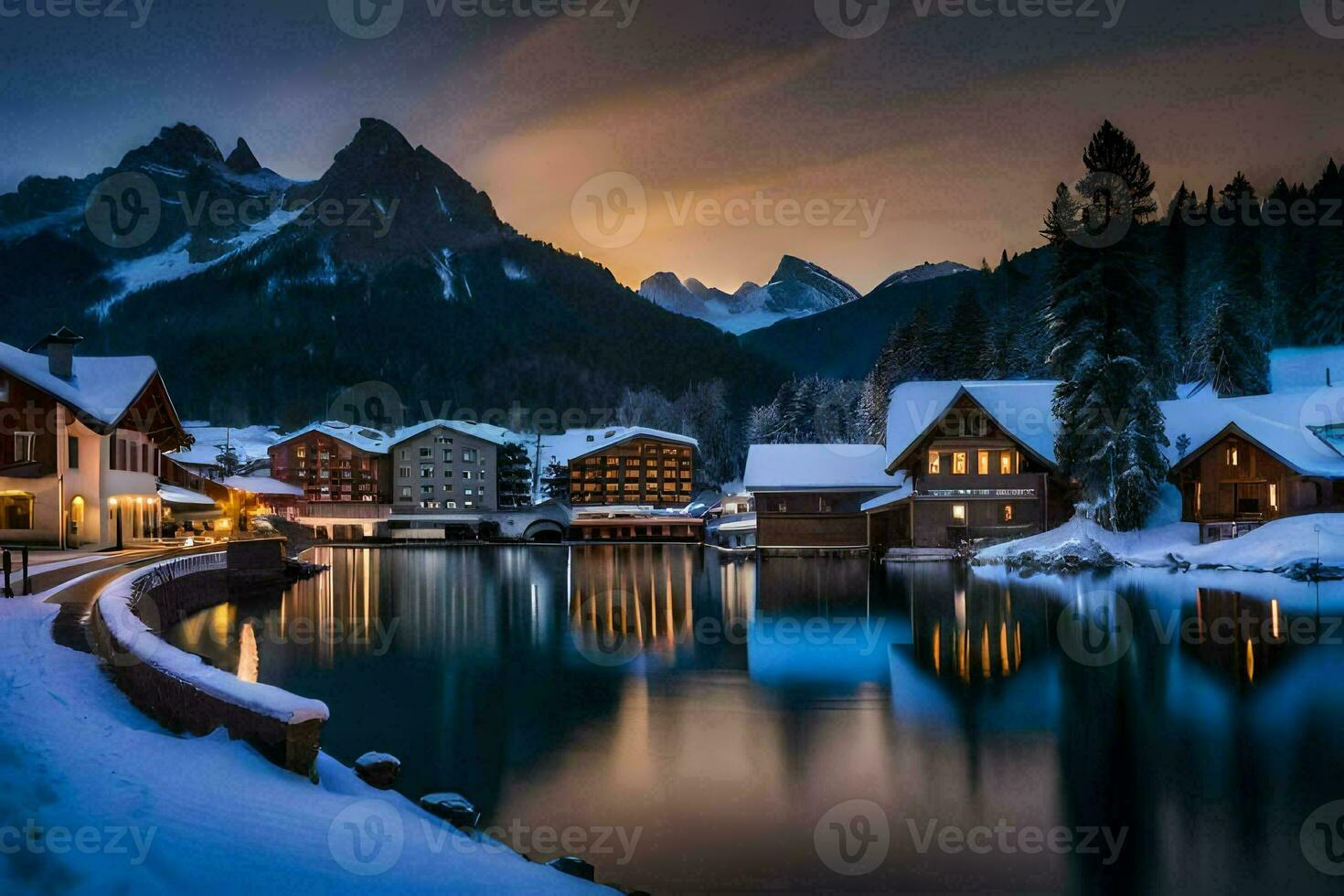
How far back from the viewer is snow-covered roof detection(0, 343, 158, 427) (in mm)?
37000

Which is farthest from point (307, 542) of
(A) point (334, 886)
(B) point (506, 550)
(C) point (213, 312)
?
(C) point (213, 312)

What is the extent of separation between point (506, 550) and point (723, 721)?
67812mm

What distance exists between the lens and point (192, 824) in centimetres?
877

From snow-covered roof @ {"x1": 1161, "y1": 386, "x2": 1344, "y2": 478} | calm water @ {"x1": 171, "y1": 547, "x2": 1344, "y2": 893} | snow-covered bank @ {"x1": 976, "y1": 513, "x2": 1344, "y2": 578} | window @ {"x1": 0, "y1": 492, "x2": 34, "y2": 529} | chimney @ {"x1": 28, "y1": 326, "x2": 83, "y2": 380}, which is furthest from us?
snow-covered roof @ {"x1": 1161, "y1": 386, "x2": 1344, "y2": 478}

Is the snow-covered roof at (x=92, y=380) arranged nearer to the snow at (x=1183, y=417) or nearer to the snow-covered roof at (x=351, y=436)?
the snow at (x=1183, y=417)

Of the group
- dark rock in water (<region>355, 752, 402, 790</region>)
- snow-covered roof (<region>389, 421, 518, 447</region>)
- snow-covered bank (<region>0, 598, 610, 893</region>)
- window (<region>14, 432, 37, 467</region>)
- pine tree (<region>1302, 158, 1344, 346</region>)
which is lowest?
dark rock in water (<region>355, 752, 402, 790</region>)

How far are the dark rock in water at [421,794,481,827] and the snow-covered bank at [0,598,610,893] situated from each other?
260mm

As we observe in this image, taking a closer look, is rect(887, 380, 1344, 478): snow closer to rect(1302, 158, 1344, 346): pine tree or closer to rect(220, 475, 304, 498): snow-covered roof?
rect(1302, 158, 1344, 346): pine tree

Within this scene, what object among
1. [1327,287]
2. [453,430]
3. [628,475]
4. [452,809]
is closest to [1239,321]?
[1327,287]

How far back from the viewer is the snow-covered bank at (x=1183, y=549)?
40.5 meters

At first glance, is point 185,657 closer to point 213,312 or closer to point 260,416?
point 260,416

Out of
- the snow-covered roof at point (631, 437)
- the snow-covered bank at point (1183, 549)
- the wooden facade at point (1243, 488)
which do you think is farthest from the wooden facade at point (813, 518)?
the snow-covered roof at point (631, 437)

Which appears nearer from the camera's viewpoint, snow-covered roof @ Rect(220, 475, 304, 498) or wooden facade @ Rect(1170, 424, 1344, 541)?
wooden facade @ Rect(1170, 424, 1344, 541)

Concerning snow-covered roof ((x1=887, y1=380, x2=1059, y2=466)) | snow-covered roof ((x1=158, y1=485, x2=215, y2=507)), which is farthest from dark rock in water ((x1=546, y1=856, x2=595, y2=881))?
snow-covered roof ((x1=158, y1=485, x2=215, y2=507))
